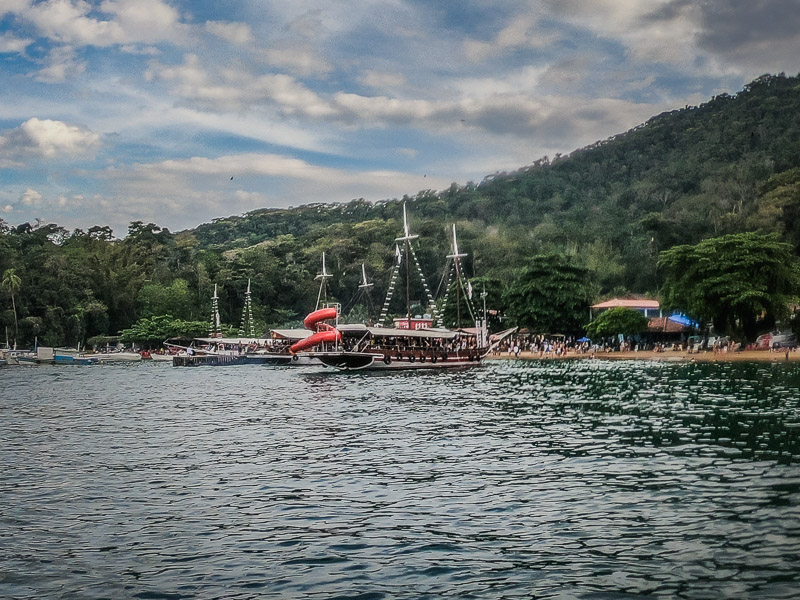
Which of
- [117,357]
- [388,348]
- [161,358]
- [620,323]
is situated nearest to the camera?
[388,348]

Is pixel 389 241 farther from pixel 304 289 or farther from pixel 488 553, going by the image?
pixel 488 553

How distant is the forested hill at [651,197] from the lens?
358ft

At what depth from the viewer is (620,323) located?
86.7m

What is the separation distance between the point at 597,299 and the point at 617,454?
8616cm

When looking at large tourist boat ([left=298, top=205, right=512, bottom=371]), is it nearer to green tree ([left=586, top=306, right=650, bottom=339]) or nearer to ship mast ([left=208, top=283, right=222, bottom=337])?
green tree ([left=586, top=306, right=650, bottom=339])

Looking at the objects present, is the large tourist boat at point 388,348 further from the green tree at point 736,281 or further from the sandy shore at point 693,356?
the green tree at point 736,281

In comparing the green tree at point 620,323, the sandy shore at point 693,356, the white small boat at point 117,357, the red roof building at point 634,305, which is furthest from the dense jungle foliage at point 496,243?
the sandy shore at point 693,356

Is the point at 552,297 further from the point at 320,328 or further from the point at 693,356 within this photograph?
the point at 320,328

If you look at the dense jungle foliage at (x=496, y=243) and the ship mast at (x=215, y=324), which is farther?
the ship mast at (x=215, y=324)

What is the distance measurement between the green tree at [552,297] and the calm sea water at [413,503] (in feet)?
199

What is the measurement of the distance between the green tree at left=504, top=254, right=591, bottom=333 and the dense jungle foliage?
0.80 m

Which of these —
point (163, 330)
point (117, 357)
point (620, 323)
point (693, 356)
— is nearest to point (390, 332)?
point (693, 356)

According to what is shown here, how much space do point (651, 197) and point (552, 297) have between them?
6297cm

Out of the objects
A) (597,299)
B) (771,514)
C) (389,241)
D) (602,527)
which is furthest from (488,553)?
(389,241)
